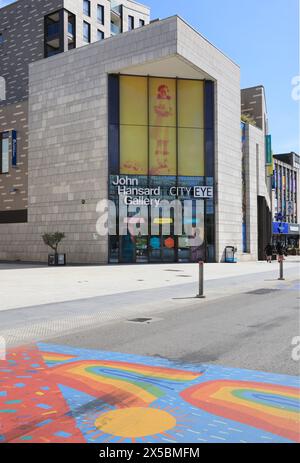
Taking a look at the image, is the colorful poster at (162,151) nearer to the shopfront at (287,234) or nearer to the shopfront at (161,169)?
the shopfront at (161,169)

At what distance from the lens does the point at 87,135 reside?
3031cm

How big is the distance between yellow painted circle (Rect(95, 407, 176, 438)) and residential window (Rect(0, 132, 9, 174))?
111ft

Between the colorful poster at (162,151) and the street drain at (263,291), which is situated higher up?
the colorful poster at (162,151)

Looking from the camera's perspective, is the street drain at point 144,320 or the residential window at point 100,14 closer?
the street drain at point 144,320

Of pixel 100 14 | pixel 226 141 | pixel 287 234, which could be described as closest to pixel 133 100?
pixel 226 141

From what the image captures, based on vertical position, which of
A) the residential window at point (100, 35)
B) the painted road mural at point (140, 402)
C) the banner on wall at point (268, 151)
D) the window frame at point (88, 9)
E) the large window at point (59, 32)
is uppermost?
the window frame at point (88, 9)

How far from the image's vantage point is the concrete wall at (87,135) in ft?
95.0

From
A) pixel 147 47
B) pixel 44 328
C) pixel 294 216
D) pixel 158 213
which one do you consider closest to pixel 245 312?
pixel 44 328

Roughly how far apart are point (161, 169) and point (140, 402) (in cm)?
2704

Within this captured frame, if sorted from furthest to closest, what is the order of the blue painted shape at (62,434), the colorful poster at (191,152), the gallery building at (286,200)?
1. the gallery building at (286,200)
2. the colorful poster at (191,152)
3. the blue painted shape at (62,434)

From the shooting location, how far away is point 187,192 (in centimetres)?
3050

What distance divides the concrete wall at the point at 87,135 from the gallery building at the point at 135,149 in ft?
0.26

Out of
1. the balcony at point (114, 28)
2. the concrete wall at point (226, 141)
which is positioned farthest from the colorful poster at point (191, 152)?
the balcony at point (114, 28)

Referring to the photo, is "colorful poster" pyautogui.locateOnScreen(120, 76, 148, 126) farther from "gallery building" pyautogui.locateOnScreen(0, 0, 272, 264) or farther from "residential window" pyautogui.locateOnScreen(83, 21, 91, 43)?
"residential window" pyautogui.locateOnScreen(83, 21, 91, 43)
